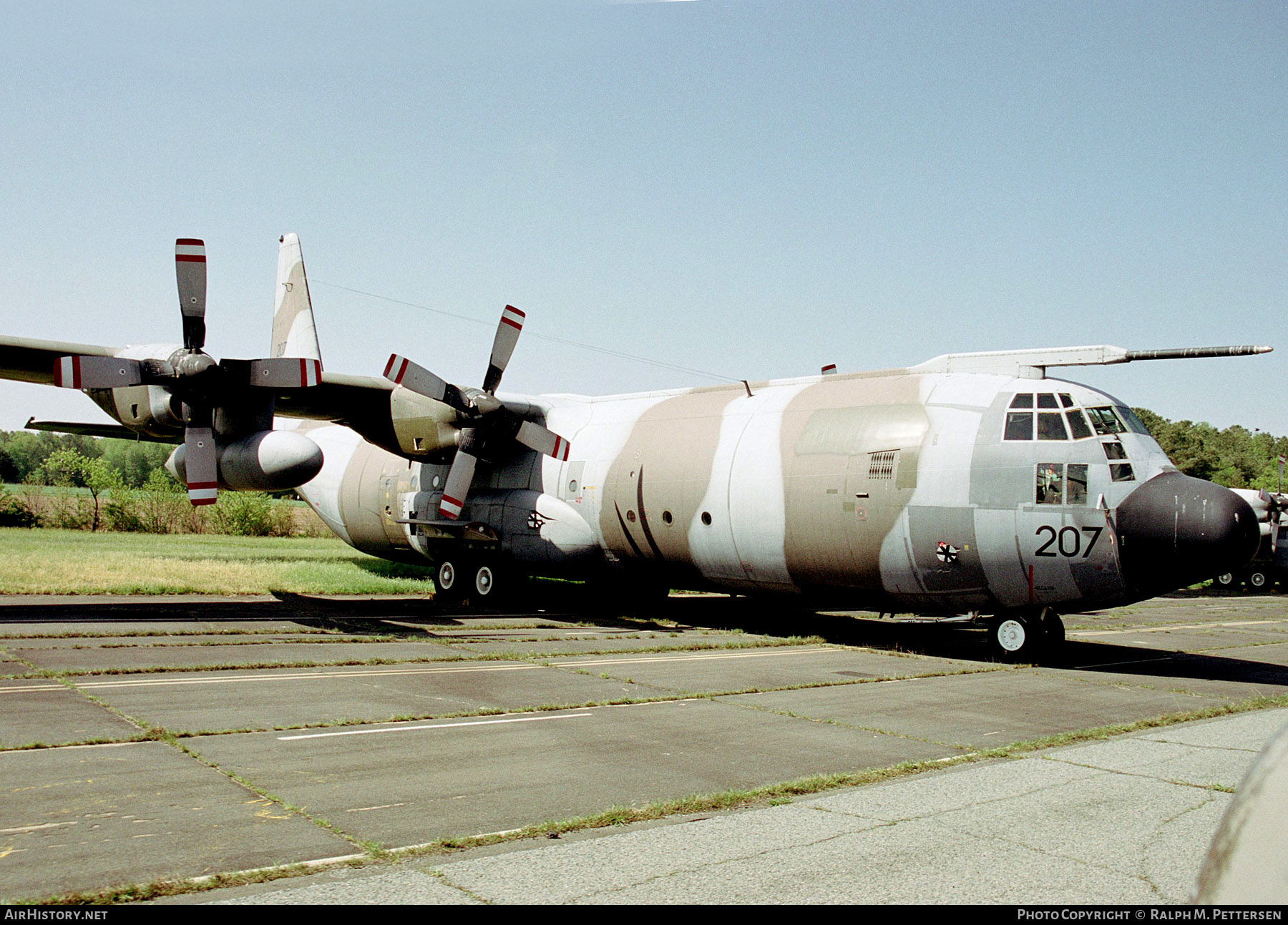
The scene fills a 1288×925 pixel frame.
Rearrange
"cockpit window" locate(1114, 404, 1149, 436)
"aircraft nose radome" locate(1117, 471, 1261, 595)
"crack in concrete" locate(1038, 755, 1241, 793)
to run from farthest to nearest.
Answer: "cockpit window" locate(1114, 404, 1149, 436) < "aircraft nose radome" locate(1117, 471, 1261, 595) < "crack in concrete" locate(1038, 755, 1241, 793)

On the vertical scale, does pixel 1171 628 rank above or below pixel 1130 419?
below

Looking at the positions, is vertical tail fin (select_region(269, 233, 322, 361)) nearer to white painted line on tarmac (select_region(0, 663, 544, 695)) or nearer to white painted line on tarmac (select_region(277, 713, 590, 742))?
white painted line on tarmac (select_region(0, 663, 544, 695))

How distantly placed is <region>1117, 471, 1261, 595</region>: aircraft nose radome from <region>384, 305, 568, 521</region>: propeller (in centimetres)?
1168

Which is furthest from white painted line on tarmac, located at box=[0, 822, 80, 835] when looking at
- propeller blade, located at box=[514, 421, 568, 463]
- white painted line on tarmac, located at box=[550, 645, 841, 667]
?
propeller blade, located at box=[514, 421, 568, 463]

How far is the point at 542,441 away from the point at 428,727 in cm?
1191

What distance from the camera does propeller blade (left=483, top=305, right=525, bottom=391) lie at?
69.3 ft

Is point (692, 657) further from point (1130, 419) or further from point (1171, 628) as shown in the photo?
point (1171, 628)

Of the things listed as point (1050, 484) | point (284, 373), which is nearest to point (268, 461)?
point (284, 373)

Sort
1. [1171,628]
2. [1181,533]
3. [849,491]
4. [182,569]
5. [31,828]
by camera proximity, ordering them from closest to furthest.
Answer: [31,828], [1181,533], [849,491], [1171,628], [182,569]

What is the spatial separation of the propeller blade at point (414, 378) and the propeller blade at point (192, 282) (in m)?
3.64

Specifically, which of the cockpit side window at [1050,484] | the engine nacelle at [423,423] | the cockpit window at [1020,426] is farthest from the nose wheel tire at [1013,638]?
the engine nacelle at [423,423]

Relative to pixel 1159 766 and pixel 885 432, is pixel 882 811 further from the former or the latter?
pixel 885 432

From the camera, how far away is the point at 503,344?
21.2 meters

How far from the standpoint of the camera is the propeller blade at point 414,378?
1919cm
